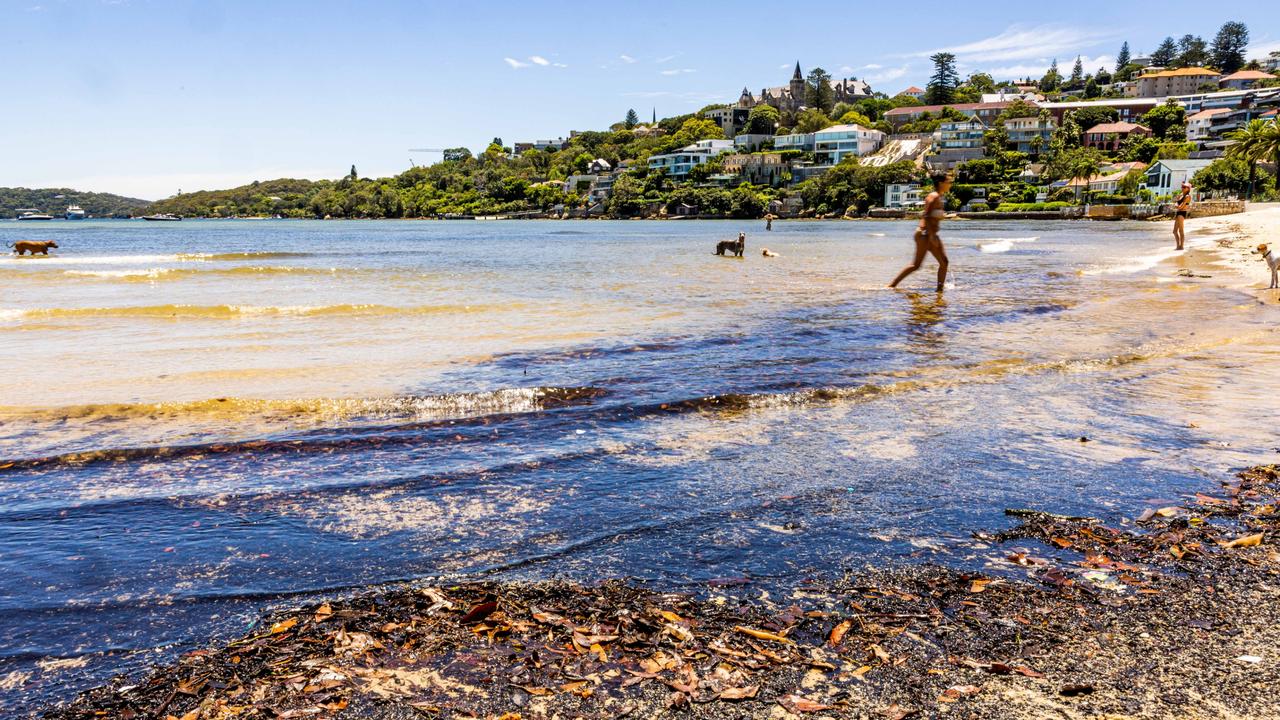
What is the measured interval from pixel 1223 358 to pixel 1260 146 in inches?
3734

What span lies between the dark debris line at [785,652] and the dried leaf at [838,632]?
10mm

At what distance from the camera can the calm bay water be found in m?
4.25

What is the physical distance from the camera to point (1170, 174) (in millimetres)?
122250

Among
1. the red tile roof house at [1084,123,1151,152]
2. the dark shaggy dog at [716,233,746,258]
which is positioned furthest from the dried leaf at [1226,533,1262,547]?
the red tile roof house at [1084,123,1151,152]

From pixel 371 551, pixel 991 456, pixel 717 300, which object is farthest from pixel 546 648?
pixel 717 300

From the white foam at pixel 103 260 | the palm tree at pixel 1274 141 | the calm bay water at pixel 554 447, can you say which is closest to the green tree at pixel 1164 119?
the palm tree at pixel 1274 141

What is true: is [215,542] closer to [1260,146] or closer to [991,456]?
[991,456]

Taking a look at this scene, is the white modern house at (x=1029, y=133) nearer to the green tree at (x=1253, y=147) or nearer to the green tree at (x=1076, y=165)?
→ the green tree at (x=1076, y=165)

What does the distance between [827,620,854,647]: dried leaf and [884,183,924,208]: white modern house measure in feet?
565

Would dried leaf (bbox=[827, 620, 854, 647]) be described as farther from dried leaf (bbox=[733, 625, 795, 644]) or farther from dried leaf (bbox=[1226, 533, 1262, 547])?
dried leaf (bbox=[1226, 533, 1262, 547])

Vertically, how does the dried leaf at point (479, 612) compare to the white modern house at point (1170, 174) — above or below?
below

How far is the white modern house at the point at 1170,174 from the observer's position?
121 metres

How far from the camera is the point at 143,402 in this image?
8594mm

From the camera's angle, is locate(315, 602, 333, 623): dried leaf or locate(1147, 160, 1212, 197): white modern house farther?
locate(1147, 160, 1212, 197): white modern house
